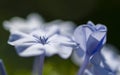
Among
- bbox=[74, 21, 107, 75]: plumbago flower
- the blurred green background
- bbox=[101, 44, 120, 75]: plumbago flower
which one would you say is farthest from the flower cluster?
the blurred green background

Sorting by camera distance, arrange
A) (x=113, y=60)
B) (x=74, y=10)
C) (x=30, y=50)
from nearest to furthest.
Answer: (x=30, y=50), (x=113, y=60), (x=74, y=10)

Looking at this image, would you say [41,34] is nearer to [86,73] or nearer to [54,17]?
[86,73]

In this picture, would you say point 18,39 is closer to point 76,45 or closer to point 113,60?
point 76,45

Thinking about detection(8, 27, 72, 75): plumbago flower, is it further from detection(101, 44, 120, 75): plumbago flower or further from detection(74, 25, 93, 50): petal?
detection(101, 44, 120, 75): plumbago flower

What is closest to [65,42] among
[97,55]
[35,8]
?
[97,55]

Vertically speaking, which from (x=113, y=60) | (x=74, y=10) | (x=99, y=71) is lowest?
(x=74, y=10)

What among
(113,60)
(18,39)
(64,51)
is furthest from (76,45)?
(113,60)

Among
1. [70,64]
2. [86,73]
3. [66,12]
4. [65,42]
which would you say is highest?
[65,42]
